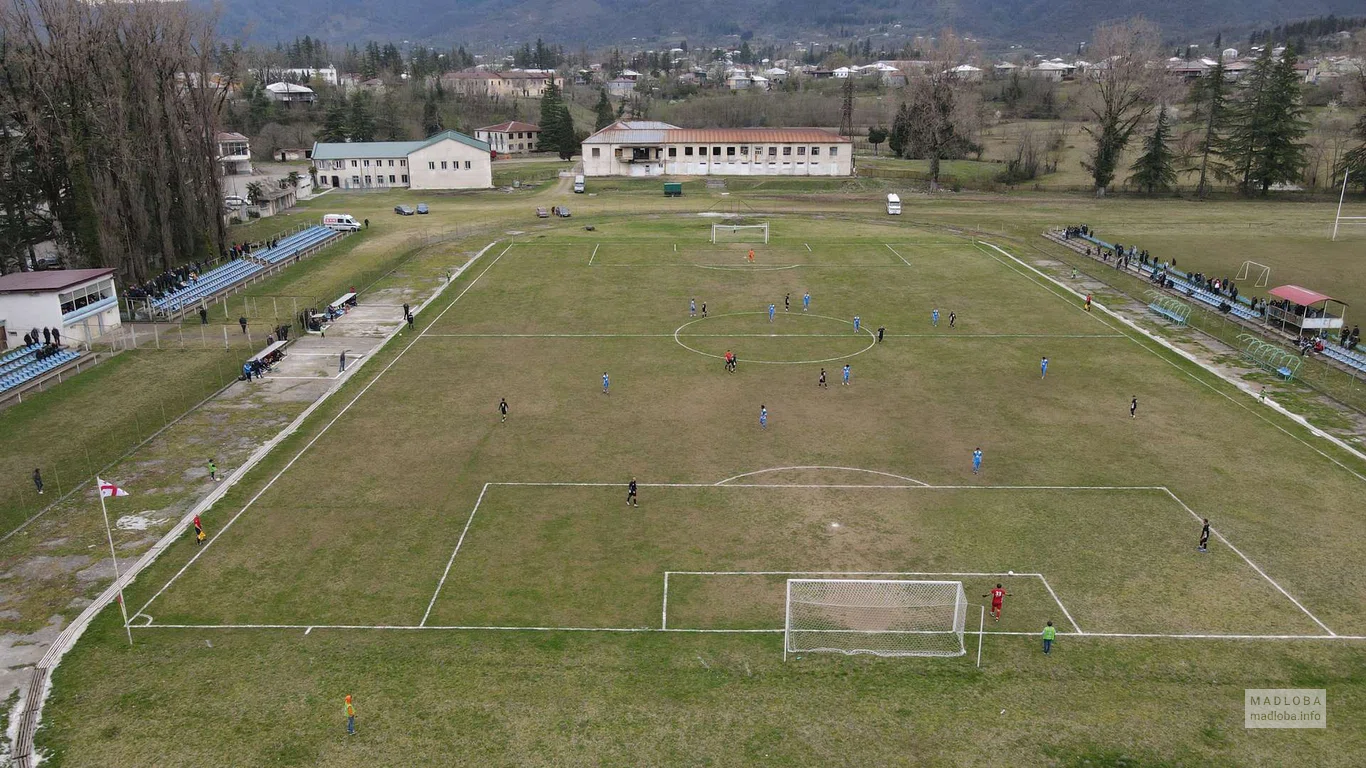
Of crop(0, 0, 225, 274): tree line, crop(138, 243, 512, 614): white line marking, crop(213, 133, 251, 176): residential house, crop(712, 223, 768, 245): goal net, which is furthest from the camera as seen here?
crop(213, 133, 251, 176): residential house

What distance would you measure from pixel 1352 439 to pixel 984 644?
26.1 metres

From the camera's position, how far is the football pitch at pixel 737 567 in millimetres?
23141

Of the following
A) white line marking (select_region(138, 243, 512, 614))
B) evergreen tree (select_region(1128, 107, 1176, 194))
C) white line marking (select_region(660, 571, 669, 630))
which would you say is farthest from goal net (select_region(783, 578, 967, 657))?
evergreen tree (select_region(1128, 107, 1176, 194))

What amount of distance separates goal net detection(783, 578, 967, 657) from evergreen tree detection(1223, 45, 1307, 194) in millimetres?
111637

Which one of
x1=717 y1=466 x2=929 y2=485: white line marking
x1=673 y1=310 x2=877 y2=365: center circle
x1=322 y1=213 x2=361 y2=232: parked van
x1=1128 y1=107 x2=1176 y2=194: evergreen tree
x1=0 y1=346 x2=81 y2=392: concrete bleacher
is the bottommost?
x1=717 y1=466 x2=929 y2=485: white line marking

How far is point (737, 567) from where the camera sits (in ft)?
100

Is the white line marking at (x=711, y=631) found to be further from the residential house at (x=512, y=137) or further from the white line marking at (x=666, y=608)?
the residential house at (x=512, y=137)

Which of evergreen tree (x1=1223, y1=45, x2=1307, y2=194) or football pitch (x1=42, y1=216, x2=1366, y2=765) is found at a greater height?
evergreen tree (x1=1223, y1=45, x2=1307, y2=194)

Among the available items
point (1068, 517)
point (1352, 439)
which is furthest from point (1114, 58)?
point (1068, 517)

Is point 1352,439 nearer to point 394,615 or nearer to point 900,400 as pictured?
point 900,400

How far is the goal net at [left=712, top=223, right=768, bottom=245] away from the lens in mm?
87312

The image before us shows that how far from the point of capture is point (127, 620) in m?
27.2

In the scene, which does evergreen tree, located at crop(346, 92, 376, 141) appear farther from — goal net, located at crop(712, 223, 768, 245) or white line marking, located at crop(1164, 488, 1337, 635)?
white line marking, located at crop(1164, 488, 1337, 635)

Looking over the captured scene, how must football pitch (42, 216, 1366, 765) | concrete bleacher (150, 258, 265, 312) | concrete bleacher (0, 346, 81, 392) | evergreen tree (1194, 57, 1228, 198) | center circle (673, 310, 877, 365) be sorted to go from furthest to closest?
evergreen tree (1194, 57, 1228, 198) < concrete bleacher (150, 258, 265, 312) < center circle (673, 310, 877, 365) < concrete bleacher (0, 346, 81, 392) < football pitch (42, 216, 1366, 765)
